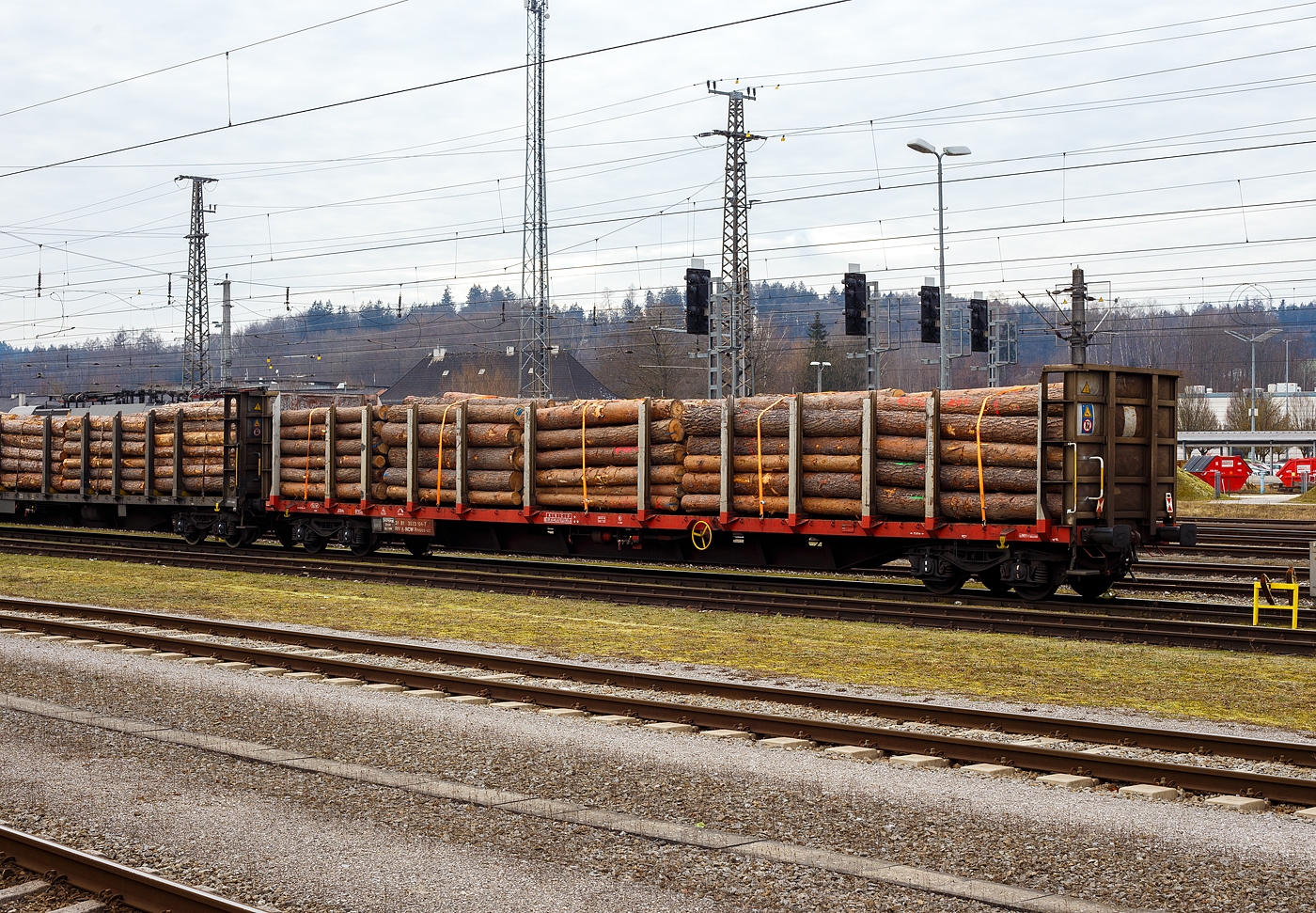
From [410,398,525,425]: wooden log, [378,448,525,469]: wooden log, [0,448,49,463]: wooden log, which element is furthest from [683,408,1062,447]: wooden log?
[0,448,49,463]: wooden log

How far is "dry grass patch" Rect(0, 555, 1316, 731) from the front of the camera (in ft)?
34.3

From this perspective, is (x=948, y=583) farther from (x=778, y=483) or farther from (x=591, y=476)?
(x=591, y=476)

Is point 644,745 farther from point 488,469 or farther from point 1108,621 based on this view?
point 488,469

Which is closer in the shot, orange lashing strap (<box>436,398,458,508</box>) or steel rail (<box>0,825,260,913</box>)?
steel rail (<box>0,825,260,913</box>)

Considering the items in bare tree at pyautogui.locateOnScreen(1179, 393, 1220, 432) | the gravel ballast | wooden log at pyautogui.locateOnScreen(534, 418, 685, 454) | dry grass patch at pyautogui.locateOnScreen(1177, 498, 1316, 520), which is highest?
bare tree at pyautogui.locateOnScreen(1179, 393, 1220, 432)

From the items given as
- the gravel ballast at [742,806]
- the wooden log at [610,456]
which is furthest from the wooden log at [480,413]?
the gravel ballast at [742,806]

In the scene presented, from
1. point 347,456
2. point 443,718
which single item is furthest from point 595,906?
point 347,456

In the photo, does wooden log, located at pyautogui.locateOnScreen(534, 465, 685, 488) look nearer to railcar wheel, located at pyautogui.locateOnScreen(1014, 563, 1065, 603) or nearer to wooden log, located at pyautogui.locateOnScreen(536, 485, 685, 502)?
wooden log, located at pyautogui.locateOnScreen(536, 485, 685, 502)

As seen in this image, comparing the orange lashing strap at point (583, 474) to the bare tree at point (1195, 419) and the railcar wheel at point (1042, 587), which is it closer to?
the railcar wheel at point (1042, 587)

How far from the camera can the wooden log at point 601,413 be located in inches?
742

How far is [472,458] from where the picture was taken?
69.3 feet

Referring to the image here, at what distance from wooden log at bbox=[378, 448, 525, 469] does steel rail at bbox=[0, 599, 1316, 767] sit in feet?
21.8

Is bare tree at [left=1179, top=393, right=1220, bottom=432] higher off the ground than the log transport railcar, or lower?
higher

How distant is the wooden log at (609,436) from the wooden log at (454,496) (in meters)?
1.02
